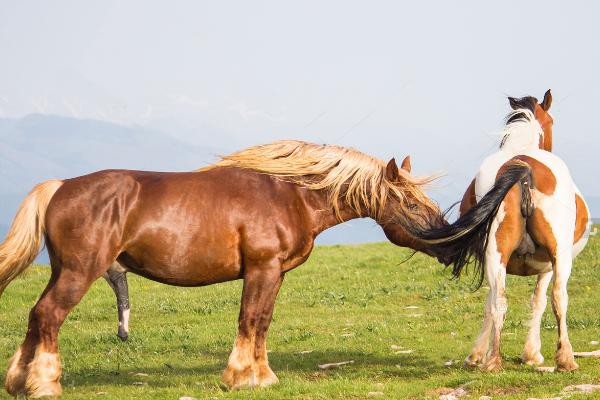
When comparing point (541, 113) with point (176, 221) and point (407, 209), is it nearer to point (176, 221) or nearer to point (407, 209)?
point (407, 209)

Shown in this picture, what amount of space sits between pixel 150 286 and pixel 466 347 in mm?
11443

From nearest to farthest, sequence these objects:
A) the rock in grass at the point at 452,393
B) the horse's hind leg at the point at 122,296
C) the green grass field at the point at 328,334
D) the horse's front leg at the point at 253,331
Answer: the rock in grass at the point at 452,393 < the horse's front leg at the point at 253,331 < the green grass field at the point at 328,334 < the horse's hind leg at the point at 122,296

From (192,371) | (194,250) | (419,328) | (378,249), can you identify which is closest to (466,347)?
(419,328)

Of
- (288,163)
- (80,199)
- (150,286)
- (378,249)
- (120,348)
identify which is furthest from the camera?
(378,249)

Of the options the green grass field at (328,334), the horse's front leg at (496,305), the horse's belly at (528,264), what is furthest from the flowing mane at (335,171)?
the green grass field at (328,334)

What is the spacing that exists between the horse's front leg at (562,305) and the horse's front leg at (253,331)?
3.27 metres

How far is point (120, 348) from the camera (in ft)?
46.5

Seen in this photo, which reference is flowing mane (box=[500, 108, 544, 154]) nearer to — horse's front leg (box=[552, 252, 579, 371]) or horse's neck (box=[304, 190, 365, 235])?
horse's front leg (box=[552, 252, 579, 371])

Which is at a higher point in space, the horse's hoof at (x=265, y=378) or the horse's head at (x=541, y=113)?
the horse's head at (x=541, y=113)

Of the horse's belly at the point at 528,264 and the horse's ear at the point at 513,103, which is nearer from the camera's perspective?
the horse's belly at the point at 528,264

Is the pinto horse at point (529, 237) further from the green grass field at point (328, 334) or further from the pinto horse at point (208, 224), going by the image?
the pinto horse at point (208, 224)

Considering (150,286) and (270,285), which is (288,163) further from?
(150,286)

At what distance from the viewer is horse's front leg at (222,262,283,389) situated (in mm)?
9797

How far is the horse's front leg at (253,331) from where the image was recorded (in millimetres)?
9797
